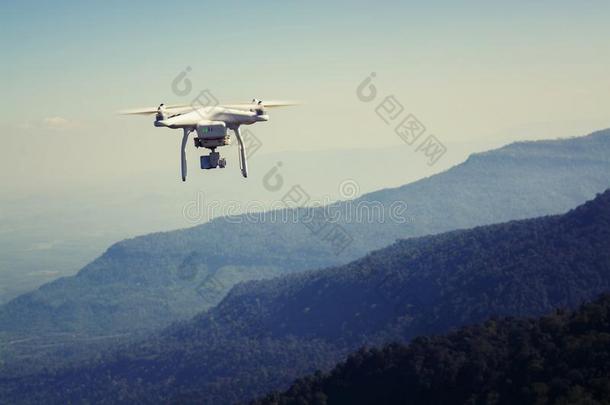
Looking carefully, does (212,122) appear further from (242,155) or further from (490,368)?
(490,368)

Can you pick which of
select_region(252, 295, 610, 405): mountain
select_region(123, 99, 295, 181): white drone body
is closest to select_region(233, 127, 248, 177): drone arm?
select_region(123, 99, 295, 181): white drone body

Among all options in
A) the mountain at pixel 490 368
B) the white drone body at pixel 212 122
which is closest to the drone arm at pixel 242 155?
the white drone body at pixel 212 122

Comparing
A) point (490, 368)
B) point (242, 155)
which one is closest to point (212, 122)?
point (242, 155)

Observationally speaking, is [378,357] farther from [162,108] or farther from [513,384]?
[162,108]

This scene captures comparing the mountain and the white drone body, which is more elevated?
the white drone body

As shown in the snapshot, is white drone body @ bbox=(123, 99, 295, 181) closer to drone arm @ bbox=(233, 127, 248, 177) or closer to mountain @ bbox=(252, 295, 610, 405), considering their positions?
drone arm @ bbox=(233, 127, 248, 177)

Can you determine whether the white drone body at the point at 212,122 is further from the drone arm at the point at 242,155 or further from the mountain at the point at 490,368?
the mountain at the point at 490,368

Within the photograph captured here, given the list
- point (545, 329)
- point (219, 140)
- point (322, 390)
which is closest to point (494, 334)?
point (545, 329)
